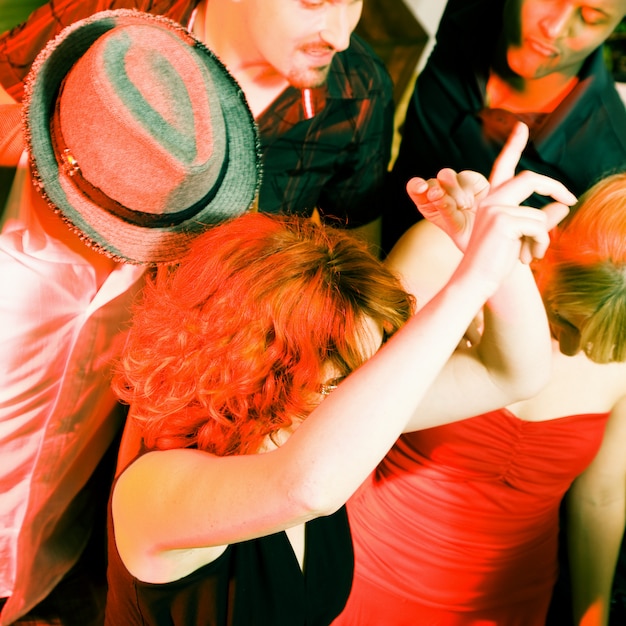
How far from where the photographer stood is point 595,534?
4.36 ft

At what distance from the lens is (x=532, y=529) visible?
4.11 ft

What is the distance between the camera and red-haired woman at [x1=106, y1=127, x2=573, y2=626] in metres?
0.57

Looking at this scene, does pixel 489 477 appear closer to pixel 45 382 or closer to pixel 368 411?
pixel 368 411

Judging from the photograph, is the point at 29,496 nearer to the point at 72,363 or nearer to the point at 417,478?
the point at 72,363

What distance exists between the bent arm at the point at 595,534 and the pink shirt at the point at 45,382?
3.63 ft

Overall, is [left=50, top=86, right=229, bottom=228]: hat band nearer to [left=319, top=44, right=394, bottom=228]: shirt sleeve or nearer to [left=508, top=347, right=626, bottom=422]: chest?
[left=319, top=44, right=394, bottom=228]: shirt sleeve

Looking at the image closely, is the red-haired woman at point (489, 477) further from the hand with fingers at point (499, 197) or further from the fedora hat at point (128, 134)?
the fedora hat at point (128, 134)

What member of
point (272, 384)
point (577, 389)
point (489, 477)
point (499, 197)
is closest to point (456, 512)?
point (489, 477)

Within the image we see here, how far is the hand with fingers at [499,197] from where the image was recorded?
2.09 feet

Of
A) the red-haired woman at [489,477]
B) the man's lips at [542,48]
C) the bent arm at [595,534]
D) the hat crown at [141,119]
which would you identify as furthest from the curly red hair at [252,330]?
the bent arm at [595,534]

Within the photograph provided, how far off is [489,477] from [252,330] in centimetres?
73

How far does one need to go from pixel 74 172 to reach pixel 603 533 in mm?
1380

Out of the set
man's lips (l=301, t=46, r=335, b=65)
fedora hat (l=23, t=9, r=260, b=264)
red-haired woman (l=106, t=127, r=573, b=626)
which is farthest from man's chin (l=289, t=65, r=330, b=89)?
red-haired woman (l=106, t=127, r=573, b=626)

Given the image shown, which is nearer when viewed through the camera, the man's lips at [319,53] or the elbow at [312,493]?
the elbow at [312,493]
